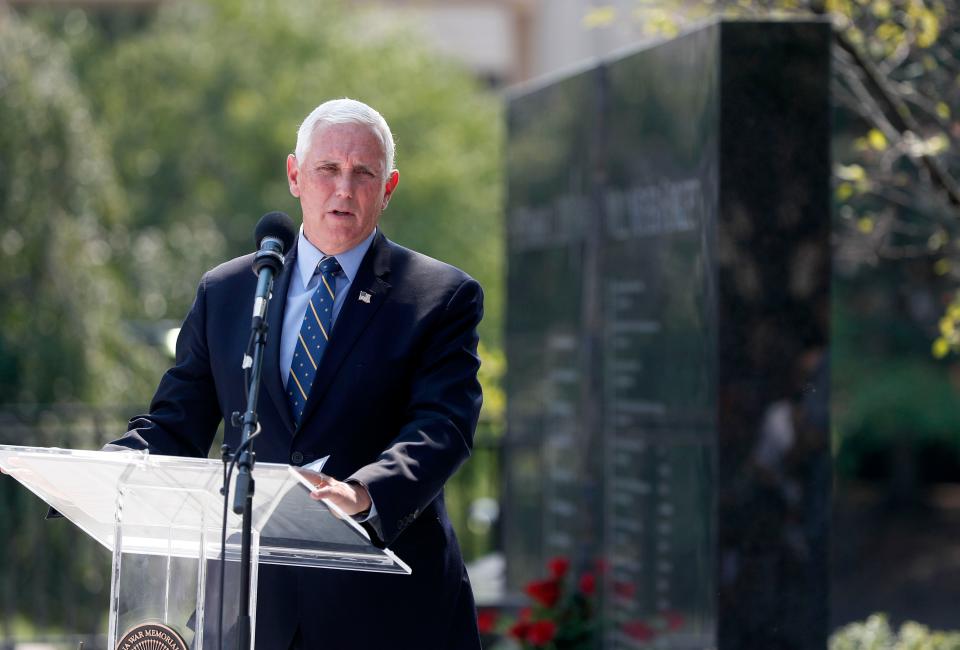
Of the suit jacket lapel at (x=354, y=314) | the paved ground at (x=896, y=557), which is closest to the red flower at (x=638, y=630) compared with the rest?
the suit jacket lapel at (x=354, y=314)

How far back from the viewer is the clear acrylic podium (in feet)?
10.7

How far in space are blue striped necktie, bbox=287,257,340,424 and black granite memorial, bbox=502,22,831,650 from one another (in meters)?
2.71

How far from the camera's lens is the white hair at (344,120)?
3645 millimetres

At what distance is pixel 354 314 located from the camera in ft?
12.3

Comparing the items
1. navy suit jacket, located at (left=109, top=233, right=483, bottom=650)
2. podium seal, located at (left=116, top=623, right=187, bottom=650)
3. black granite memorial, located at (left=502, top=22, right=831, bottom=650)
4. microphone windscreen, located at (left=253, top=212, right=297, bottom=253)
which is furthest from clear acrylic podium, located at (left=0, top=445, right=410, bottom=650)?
black granite memorial, located at (left=502, top=22, right=831, bottom=650)

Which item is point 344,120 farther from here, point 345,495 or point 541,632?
point 541,632

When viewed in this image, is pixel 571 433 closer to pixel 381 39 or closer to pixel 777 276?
pixel 777 276

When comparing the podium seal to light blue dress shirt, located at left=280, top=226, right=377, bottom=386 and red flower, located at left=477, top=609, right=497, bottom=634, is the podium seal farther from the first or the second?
red flower, located at left=477, top=609, right=497, bottom=634

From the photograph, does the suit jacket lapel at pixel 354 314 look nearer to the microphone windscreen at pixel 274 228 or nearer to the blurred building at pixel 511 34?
the microphone windscreen at pixel 274 228

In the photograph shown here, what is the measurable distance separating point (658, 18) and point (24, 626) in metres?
9.18

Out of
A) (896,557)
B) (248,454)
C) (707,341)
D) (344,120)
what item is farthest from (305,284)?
(896,557)

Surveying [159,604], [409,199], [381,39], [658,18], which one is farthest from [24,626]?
[381,39]

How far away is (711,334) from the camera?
245 inches

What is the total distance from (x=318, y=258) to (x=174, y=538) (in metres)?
0.78
